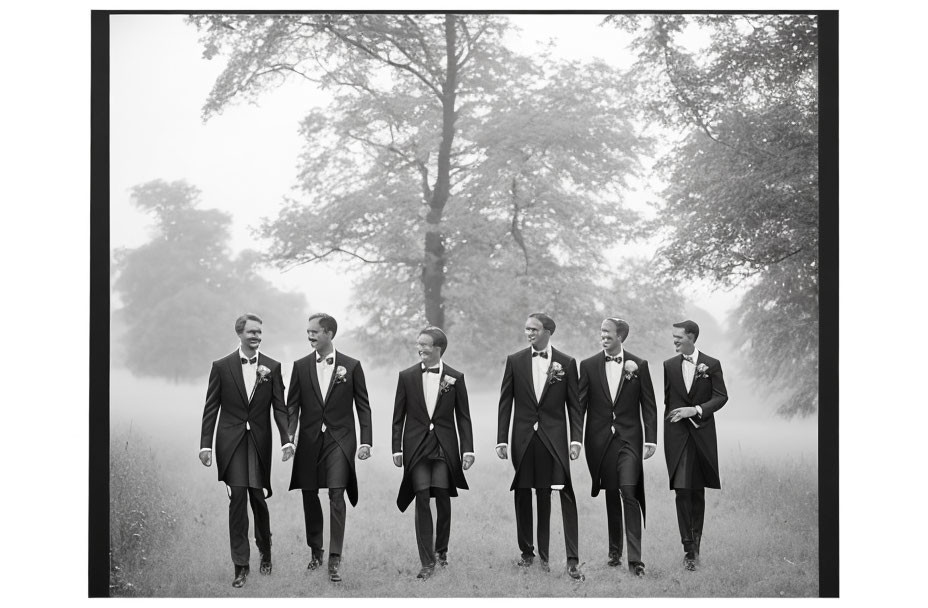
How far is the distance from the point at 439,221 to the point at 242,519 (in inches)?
168

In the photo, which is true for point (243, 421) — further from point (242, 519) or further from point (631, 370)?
point (631, 370)

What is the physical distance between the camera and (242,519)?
32.6ft

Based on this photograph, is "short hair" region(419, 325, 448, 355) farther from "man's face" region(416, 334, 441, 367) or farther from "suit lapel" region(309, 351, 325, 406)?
"suit lapel" region(309, 351, 325, 406)

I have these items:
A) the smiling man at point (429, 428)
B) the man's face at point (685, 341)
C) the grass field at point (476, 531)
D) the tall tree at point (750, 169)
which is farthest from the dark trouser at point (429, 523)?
the tall tree at point (750, 169)

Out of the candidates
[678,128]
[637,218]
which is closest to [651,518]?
[637,218]

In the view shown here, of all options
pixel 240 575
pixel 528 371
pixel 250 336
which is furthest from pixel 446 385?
pixel 240 575

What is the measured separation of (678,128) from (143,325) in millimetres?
6509

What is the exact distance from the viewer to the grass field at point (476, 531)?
10281 millimetres

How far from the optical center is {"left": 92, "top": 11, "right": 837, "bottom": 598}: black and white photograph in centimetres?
1116

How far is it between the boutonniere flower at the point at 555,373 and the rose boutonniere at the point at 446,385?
2.98 feet

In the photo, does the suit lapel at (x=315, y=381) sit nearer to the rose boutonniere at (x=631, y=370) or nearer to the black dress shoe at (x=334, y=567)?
the black dress shoe at (x=334, y=567)

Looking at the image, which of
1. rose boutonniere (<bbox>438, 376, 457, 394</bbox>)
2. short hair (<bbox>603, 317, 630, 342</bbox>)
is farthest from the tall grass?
short hair (<bbox>603, 317, 630, 342</bbox>)

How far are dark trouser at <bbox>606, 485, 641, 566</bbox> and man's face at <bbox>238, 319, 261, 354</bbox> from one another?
12.0 ft

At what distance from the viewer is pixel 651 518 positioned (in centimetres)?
1171
